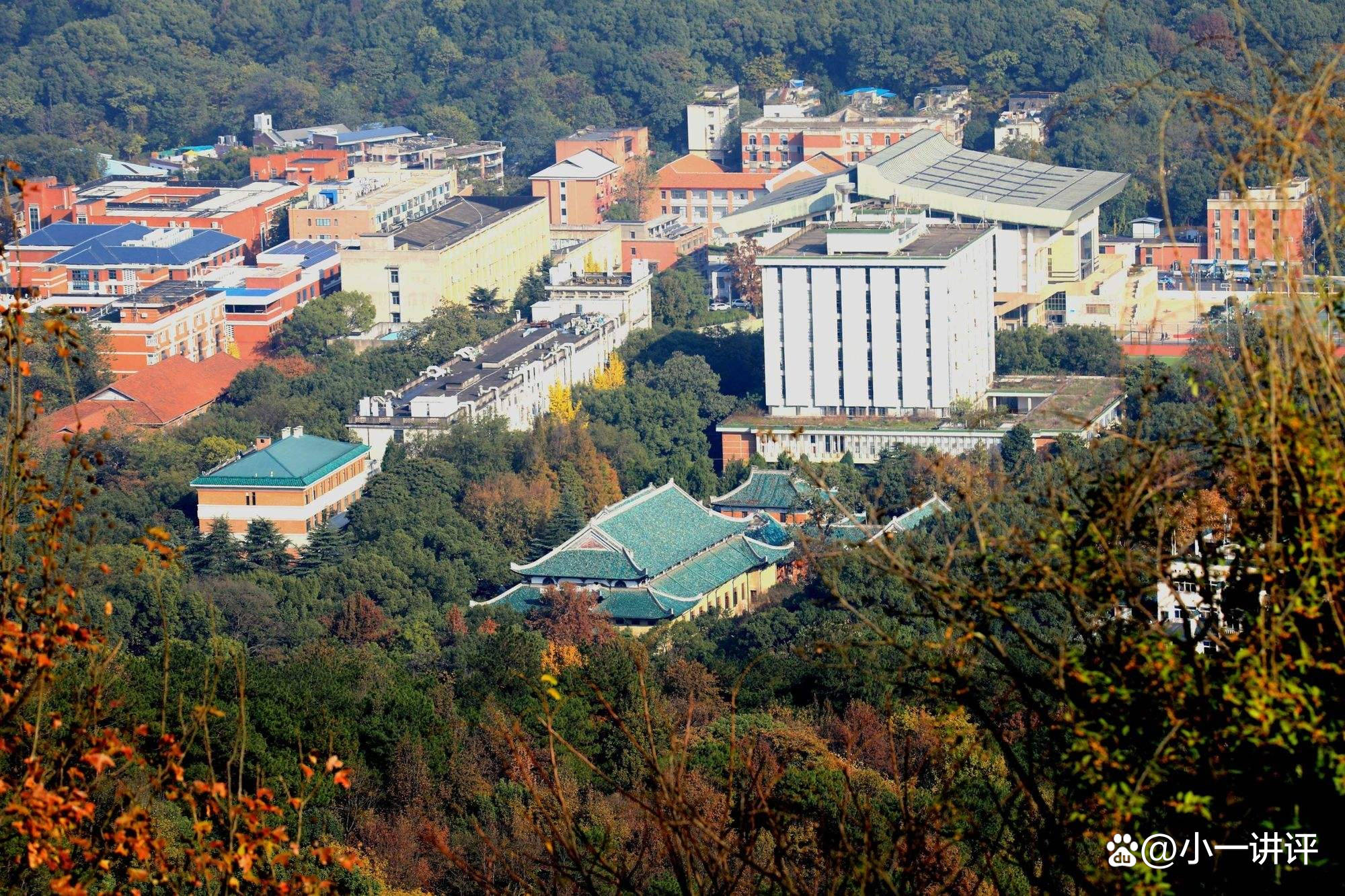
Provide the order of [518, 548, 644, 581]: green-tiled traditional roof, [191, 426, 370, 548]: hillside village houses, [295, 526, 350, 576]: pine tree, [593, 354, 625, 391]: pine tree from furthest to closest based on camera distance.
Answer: [593, 354, 625, 391]: pine tree, [191, 426, 370, 548]: hillside village houses, [295, 526, 350, 576]: pine tree, [518, 548, 644, 581]: green-tiled traditional roof

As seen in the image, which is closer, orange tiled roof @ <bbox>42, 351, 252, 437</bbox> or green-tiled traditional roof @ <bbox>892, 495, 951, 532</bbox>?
green-tiled traditional roof @ <bbox>892, 495, 951, 532</bbox>

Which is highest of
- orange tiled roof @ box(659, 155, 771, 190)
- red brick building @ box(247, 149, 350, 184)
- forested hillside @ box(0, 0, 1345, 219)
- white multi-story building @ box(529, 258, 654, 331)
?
forested hillside @ box(0, 0, 1345, 219)

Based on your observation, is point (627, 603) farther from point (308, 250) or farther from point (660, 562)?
point (308, 250)

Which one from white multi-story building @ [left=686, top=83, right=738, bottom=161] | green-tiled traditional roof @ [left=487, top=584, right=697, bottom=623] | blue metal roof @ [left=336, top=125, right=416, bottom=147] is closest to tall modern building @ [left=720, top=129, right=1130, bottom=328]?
green-tiled traditional roof @ [left=487, top=584, right=697, bottom=623]

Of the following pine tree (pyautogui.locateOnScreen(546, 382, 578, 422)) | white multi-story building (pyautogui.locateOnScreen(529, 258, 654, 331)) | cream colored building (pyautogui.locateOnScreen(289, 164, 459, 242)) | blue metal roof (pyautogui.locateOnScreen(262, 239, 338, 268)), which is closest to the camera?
pine tree (pyautogui.locateOnScreen(546, 382, 578, 422))

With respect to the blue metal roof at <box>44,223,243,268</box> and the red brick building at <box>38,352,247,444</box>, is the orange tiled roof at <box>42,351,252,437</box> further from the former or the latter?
the blue metal roof at <box>44,223,243,268</box>

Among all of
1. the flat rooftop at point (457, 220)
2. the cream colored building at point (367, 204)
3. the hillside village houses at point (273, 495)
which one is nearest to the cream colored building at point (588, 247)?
the flat rooftop at point (457, 220)
